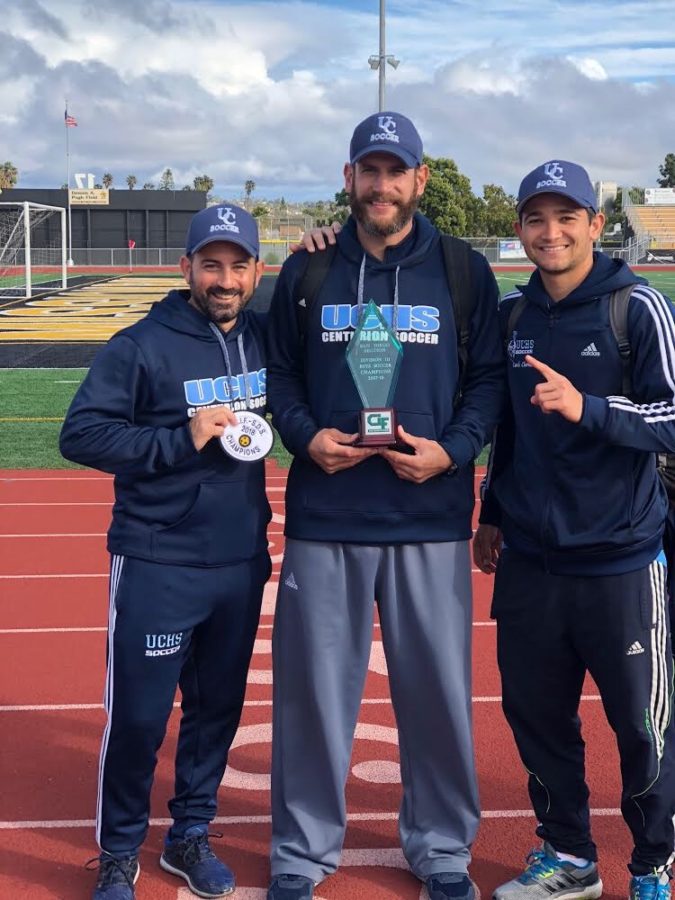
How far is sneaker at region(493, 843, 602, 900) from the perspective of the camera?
3197 millimetres

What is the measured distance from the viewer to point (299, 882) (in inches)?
125

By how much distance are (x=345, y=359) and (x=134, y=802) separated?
1.41 m

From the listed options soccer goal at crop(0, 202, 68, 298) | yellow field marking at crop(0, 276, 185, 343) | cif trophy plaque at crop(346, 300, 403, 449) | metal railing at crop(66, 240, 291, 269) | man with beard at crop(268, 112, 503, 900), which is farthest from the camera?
metal railing at crop(66, 240, 291, 269)

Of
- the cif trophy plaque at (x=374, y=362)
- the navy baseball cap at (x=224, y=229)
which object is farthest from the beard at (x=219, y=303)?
the cif trophy plaque at (x=374, y=362)

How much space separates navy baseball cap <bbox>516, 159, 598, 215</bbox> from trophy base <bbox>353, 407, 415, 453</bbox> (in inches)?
27.9

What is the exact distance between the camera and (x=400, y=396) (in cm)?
316

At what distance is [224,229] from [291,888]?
189 cm

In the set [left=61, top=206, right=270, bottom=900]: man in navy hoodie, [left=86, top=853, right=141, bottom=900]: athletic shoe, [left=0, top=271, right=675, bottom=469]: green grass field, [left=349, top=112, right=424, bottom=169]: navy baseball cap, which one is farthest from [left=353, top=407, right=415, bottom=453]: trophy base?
[left=0, top=271, right=675, bottom=469]: green grass field

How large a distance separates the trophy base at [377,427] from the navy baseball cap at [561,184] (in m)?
0.71

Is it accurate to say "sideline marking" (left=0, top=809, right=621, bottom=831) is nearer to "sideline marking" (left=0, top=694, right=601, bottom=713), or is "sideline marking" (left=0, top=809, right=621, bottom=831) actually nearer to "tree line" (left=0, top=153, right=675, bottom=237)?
"sideline marking" (left=0, top=694, right=601, bottom=713)

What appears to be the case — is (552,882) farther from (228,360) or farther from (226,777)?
(228,360)

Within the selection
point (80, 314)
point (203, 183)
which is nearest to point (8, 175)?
point (203, 183)

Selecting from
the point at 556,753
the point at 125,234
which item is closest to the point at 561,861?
the point at 556,753

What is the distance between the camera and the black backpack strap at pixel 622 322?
298 centimetres
